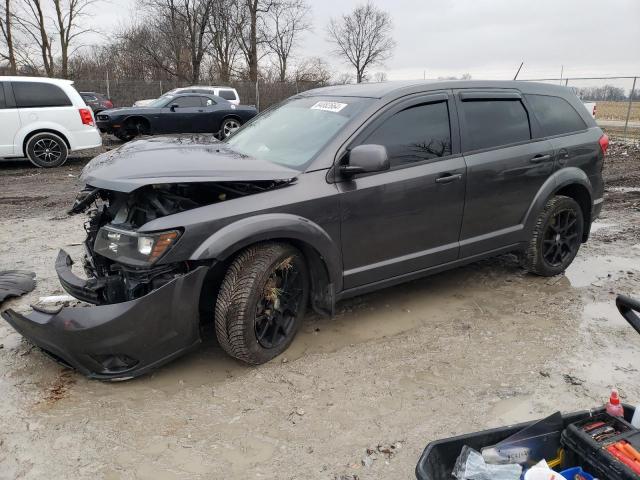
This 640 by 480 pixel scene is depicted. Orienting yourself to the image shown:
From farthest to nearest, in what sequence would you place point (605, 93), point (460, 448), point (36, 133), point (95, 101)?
1. point (95, 101)
2. point (605, 93)
3. point (36, 133)
4. point (460, 448)

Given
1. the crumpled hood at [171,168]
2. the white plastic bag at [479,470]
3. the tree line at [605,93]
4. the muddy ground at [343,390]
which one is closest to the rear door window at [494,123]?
the muddy ground at [343,390]

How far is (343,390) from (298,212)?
111 cm

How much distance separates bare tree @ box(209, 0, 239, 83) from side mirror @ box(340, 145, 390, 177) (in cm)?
3025

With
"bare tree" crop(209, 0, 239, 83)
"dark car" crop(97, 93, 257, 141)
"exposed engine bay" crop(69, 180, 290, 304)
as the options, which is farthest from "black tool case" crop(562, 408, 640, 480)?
"bare tree" crop(209, 0, 239, 83)

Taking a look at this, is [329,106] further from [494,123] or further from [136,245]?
[136,245]

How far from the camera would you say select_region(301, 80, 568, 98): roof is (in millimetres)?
3791

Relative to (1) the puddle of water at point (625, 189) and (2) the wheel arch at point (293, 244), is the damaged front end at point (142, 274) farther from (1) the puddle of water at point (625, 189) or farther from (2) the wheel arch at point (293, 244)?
(1) the puddle of water at point (625, 189)

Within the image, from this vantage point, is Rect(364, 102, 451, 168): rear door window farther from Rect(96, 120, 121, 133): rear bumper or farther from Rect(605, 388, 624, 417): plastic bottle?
Rect(96, 120, 121, 133): rear bumper

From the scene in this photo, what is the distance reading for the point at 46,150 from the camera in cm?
1062

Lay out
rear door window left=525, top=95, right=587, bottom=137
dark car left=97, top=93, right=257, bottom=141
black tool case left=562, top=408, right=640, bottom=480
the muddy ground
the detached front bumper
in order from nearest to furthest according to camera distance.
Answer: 1. black tool case left=562, top=408, right=640, bottom=480
2. the muddy ground
3. the detached front bumper
4. rear door window left=525, top=95, right=587, bottom=137
5. dark car left=97, top=93, right=257, bottom=141

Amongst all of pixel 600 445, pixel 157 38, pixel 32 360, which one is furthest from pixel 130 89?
pixel 600 445

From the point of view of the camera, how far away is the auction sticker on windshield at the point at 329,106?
12.4 ft

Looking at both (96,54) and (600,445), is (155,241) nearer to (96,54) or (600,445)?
(600,445)

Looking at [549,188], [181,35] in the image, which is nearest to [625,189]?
[549,188]
